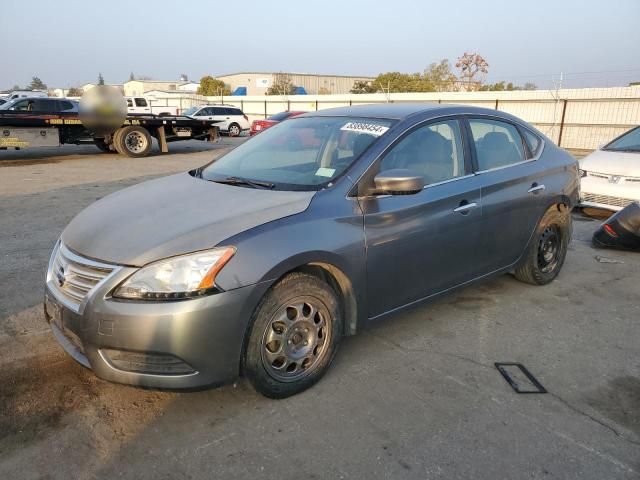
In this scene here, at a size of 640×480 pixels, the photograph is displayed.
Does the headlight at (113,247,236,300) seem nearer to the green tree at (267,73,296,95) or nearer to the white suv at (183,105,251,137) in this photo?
the white suv at (183,105,251,137)

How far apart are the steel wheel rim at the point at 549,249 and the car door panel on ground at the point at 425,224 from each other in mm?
1094

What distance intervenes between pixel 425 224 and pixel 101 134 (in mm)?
14675

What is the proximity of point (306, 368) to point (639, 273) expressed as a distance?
13.1ft

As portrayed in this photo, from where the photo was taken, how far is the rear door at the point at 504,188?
3.91m

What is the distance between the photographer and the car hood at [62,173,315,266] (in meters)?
2.59

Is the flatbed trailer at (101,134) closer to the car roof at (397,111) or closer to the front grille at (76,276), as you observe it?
the car roof at (397,111)

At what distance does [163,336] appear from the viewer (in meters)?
2.45

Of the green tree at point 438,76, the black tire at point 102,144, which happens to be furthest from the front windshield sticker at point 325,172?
the green tree at point 438,76

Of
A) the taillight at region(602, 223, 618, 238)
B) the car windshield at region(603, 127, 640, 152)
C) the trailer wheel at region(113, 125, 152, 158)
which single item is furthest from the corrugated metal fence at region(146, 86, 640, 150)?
the taillight at region(602, 223, 618, 238)

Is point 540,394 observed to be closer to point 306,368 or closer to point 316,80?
point 306,368

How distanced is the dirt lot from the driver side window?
116 cm

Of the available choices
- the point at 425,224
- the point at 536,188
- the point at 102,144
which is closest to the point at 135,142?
the point at 102,144

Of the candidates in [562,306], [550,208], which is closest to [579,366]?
[562,306]

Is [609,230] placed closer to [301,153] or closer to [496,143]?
[496,143]
